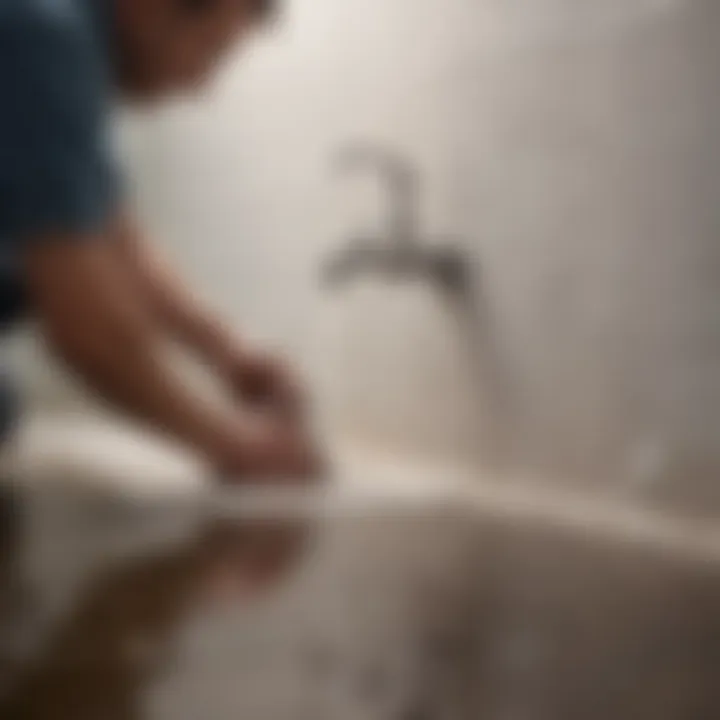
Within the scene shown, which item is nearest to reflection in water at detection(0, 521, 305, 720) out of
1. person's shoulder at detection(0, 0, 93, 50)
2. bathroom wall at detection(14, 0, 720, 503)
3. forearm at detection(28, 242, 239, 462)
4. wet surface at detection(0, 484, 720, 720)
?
wet surface at detection(0, 484, 720, 720)

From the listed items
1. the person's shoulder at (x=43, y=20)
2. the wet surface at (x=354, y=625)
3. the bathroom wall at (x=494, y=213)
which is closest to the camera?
the wet surface at (x=354, y=625)

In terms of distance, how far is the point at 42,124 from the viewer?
98 centimetres

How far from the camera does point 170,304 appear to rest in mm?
1045

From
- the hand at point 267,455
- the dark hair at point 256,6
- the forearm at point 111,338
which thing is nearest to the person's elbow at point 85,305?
the forearm at point 111,338

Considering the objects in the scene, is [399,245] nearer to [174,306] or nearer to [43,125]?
[174,306]

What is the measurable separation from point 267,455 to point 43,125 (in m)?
0.37

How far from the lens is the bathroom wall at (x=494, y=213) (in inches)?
32.2

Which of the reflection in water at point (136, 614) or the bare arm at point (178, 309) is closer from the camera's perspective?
the reflection in water at point (136, 614)

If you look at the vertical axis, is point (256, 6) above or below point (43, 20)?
above

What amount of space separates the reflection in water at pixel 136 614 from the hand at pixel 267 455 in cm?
7

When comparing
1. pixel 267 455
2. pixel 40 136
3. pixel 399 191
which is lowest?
pixel 267 455

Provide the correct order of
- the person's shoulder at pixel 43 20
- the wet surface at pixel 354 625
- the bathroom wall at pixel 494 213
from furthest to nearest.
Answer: the person's shoulder at pixel 43 20, the bathroom wall at pixel 494 213, the wet surface at pixel 354 625

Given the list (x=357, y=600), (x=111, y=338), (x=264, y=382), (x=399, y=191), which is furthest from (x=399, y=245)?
(x=357, y=600)

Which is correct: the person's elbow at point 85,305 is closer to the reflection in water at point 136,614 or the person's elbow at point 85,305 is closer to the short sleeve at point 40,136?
the short sleeve at point 40,136
